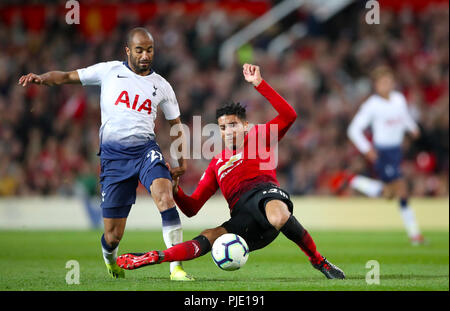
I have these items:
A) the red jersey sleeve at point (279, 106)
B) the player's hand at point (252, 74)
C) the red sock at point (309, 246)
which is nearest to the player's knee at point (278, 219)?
the red sock at point (309, 246)

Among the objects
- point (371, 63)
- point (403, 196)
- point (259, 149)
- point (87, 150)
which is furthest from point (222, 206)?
point (259, 149)

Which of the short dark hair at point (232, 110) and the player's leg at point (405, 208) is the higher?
the short dark hair at point (232, 110)

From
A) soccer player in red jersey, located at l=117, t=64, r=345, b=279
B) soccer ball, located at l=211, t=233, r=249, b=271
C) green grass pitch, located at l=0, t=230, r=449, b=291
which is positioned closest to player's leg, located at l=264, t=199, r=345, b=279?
soccer player in red jersey, located at l=117, t=64, r=345, b=279

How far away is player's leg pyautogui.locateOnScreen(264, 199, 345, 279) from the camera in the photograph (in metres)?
6.97

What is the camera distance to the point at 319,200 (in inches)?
645

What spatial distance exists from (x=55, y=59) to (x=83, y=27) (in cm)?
182

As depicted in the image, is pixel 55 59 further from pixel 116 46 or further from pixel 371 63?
pixel 371 63

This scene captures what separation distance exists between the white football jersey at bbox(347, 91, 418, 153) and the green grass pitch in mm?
1731

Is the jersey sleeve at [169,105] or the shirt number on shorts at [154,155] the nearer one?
the shirt number on shorts at [154,155]

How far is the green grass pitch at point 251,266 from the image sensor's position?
674 centimetres

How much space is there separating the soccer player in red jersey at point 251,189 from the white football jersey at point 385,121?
545cm

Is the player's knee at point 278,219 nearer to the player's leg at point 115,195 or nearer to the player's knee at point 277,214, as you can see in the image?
the player's knee at point 277,214

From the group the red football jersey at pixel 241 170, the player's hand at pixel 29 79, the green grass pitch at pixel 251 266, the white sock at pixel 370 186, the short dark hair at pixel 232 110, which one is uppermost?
the player's hand at pixel 29 79

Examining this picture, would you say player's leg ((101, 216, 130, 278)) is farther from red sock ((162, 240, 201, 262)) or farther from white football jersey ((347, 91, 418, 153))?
white football jersey ((347, 91, 418, 153))
